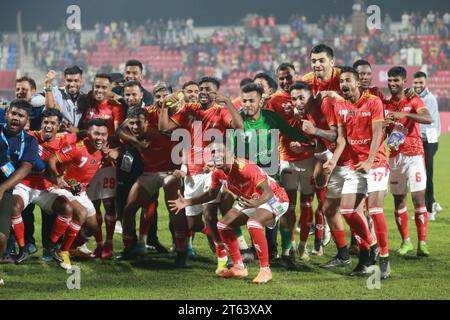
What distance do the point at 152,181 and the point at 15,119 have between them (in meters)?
1.96

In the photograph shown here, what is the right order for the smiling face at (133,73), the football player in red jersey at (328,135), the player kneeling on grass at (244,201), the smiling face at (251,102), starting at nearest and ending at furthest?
1. the player kneeling on grass at (244,201)
2. the football player in red jersey at (328,135)
3. the smiling face at (251,102)
4. the smiling face at (133,73)

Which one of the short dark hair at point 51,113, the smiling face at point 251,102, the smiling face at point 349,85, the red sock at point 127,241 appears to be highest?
the smiling face at point 349,85

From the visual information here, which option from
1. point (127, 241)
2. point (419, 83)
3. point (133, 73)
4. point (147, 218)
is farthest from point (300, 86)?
point (419, 83)

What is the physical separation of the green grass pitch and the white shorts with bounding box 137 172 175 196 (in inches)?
30.2

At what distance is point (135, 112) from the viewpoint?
837cm

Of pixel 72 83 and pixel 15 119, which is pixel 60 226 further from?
pixel 72 83

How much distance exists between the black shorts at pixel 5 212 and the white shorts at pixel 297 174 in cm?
301

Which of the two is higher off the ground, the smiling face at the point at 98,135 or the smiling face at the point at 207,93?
the smiling face at the point at 207,93

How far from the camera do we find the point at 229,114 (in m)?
7.87

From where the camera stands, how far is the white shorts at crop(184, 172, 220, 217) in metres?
7.89

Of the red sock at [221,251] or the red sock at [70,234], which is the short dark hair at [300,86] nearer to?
the red sock at [221,251]

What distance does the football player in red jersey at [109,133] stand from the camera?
859 cm

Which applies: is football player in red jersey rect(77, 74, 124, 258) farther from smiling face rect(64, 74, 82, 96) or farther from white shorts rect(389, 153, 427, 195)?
white shorts rect(389, 153, 427, 195)

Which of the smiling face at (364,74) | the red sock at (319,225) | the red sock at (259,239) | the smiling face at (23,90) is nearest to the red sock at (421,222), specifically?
the red sock at (319,225)
